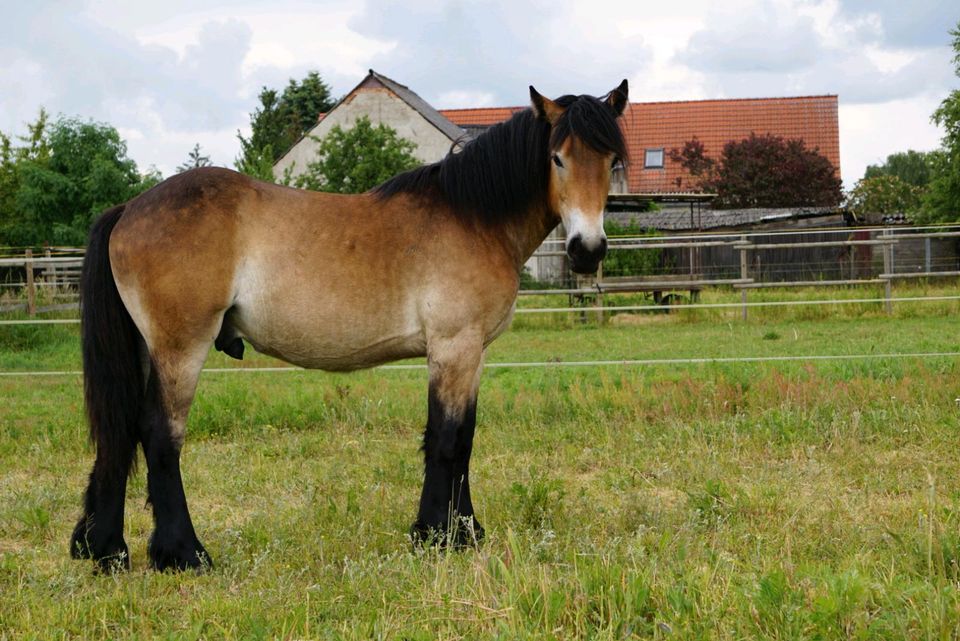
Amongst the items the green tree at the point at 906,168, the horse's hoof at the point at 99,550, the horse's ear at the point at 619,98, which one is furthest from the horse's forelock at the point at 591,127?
the green tree at the point at 906,168

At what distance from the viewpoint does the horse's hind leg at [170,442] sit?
4094mm

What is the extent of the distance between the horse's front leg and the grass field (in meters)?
0.19

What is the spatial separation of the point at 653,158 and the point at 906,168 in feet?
186

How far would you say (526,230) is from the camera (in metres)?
4.54

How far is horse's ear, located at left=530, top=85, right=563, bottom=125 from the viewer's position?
427 centimetres

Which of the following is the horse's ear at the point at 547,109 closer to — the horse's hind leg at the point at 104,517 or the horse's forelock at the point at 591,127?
the horse's forelock at the point at 591,127

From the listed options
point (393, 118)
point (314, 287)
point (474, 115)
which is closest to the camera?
point (314, 287)

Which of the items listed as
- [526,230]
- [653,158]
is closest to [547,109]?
[526,230]

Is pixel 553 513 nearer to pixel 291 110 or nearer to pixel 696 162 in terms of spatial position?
pixel 696 162

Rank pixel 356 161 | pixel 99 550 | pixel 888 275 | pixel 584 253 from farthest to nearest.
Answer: pixel 356 161 → pixel 888 275 → pixel 99 550 → pixel 584 253

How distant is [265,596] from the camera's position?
3533 millimetres

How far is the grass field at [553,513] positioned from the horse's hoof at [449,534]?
0.29 feet

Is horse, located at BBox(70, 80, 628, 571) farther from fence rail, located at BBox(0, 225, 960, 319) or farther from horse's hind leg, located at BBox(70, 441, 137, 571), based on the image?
fence rail, located at BBox(0, 225, 960, 319)

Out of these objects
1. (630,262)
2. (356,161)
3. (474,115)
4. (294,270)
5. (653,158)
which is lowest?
(294,270)
